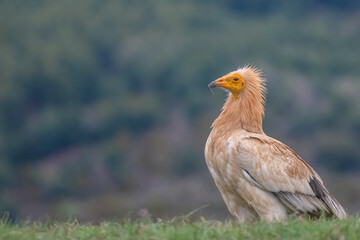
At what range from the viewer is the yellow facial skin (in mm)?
10016

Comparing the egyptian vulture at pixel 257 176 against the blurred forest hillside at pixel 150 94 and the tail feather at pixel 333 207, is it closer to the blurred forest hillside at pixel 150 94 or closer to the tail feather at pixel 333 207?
the tail feather at pixel 333 207

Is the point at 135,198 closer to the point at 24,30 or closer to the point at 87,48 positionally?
the point at 87,48

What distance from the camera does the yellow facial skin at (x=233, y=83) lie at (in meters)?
10.0

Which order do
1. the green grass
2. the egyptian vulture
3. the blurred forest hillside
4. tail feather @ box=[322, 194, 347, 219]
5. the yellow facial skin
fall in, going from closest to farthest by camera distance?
the green grass
the egyptian vulture
tail feather @ box=[322, 194, 347, 219]
the yellow facial skin
the blurred forest hillside

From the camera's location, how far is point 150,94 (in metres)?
63.4

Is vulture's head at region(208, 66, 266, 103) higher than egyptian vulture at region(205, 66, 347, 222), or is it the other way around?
vulture's head at region(208, 66, 266, 103)

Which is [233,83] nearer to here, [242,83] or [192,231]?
[242,83]

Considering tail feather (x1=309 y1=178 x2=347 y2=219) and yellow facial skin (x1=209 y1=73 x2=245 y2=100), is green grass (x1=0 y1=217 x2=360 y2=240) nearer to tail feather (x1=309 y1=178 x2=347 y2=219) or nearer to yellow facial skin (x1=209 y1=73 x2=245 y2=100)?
tail feather (x1=309 y1=178 x2=347 y2=219)

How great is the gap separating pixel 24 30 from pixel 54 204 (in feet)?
82.5

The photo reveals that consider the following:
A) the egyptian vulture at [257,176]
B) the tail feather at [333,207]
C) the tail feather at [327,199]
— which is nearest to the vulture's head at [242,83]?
the egyptian vulture at [257,176]

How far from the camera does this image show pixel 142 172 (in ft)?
179

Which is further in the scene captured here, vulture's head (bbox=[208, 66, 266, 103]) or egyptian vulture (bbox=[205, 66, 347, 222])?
vulture's head (bbox=[208, 66, 266, 103])

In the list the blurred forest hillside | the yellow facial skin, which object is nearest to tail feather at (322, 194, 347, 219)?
the yellow facial skin

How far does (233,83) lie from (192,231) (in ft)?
10.6
